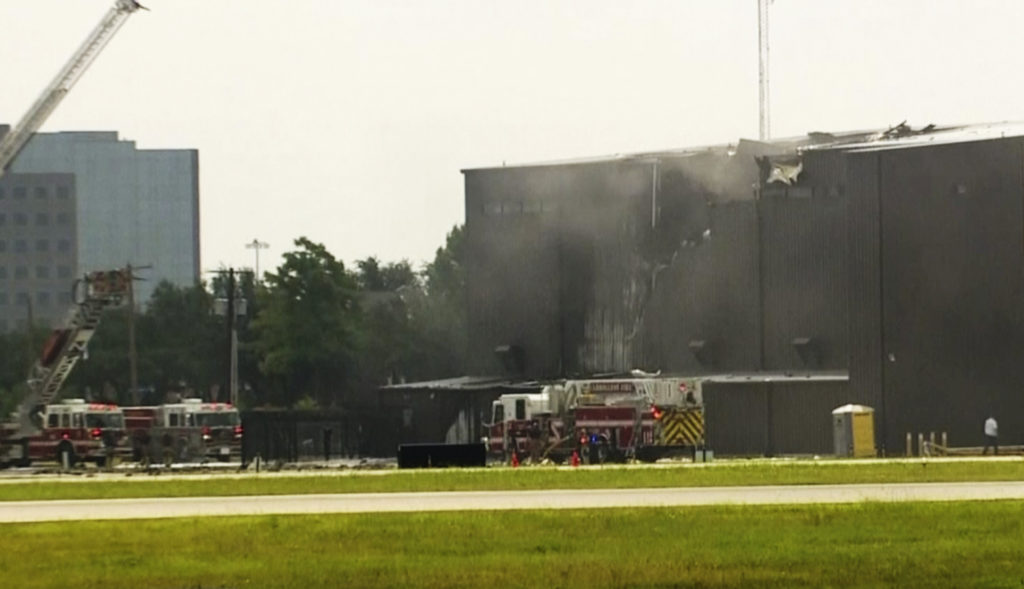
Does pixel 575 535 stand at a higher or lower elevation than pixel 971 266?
lower

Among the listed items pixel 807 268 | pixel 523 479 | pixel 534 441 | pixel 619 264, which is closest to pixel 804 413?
pixel 807 268

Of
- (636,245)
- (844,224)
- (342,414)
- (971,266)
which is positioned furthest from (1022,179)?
(342,414)

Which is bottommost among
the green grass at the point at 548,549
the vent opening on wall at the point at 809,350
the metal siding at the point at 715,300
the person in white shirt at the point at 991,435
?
the green grass at the point at 548,549

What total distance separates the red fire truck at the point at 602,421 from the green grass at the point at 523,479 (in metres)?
13.6

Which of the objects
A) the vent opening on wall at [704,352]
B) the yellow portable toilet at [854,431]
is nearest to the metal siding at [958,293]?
the yellow portable toilet at [854,431]

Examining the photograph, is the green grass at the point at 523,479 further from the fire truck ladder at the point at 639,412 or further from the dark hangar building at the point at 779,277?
the dark hangar building at the point at 779,277

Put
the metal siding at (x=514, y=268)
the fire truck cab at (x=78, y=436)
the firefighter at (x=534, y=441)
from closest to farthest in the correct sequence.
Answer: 1. the firefighter at (x=534, y=441)
2. the fire truck cab at (x=78, y=436)
3. the metal siding at (x=514, y=268)

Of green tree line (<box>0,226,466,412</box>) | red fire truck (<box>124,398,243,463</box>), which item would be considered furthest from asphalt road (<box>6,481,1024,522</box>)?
green tree line (<box>0,226,466,412</box>)

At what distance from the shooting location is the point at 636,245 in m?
110

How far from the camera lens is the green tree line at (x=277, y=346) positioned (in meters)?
141

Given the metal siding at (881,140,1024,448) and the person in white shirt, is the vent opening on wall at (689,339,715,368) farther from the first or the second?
the person in white shirt

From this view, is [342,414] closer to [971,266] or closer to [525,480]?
[971,266]

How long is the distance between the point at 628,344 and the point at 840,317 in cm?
1424

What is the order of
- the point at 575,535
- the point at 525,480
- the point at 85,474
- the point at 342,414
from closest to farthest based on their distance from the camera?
the point at 575,535
the point at 525,480
the point at 85,474
the point at 342,414
